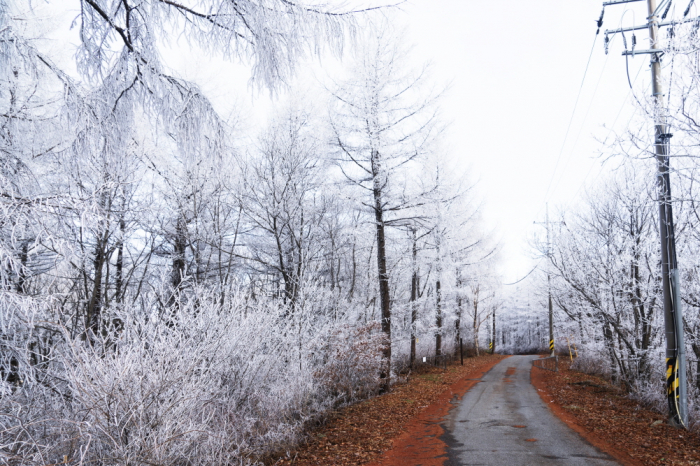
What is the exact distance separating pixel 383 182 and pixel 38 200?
10.7 m

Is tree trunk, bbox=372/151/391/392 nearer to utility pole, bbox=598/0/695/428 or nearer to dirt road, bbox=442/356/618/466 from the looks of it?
dirt road, bbox=442/356/618/466

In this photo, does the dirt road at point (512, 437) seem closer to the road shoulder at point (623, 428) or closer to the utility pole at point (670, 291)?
the road shoulder at point (623, 428)

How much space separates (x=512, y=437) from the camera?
7363 millimetres

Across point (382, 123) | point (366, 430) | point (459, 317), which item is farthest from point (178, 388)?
point (459, 317)

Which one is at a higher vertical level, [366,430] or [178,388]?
[178,388]

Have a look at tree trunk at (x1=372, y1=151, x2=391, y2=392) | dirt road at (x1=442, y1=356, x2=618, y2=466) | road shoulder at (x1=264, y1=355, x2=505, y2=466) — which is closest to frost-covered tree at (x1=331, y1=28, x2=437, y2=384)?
tree trunk at (x1=372, y1=151, x2=391, y2=392)

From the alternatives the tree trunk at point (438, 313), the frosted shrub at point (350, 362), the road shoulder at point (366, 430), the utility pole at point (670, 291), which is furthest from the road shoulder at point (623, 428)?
the tree trunk at point (438, 313)

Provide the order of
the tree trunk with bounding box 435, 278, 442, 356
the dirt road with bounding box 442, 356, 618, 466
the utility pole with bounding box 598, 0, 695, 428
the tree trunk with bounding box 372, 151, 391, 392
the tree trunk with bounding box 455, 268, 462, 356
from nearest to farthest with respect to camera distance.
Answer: the dirt road with bounding box 442, 356, 618, 466
the utility pole with bounding box 598, 0, 695, 428
the tree trunk with bounding box 372, 151, 391, 392
the tree trunk with bounding box 435, 278, 442, 356
the tree trunk with bounding box 455, 268, 462, 356

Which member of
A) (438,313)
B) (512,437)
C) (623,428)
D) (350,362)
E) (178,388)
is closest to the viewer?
(178,388)

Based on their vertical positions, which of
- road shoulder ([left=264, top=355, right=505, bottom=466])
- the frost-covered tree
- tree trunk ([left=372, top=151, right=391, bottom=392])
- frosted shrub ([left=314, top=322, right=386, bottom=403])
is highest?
the frost-covered tree

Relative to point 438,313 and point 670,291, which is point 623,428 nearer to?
point 670,291

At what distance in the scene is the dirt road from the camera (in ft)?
19.9

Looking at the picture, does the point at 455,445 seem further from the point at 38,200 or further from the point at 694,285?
the point at 38,200

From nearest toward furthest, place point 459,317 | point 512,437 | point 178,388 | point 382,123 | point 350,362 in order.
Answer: point 178,388 < point 512,437 < point 350,362 < point 382,123 < point 459,317
